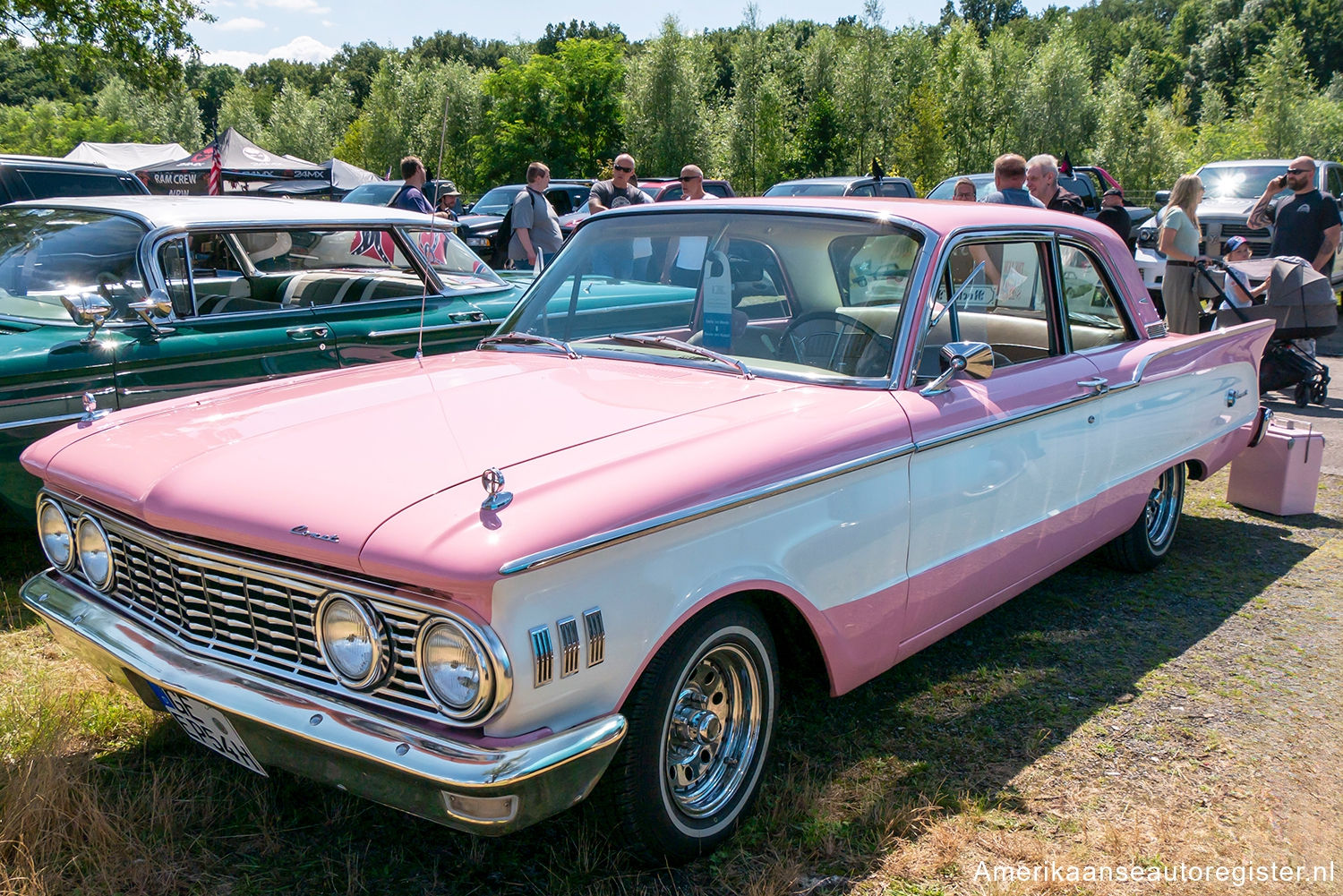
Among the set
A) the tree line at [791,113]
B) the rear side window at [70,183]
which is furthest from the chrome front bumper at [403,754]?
the tree line at [791,113]

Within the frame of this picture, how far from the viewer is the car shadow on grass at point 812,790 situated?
255 centimetres

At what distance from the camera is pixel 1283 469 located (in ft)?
18.4

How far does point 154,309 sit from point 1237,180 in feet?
48.2

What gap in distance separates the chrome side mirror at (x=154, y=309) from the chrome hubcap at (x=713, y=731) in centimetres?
336

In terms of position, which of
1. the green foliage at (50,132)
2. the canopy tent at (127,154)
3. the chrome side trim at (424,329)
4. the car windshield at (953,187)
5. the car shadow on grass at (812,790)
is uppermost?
the green foliage at (50,132)

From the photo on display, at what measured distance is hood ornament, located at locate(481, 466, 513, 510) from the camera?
213 centimetres

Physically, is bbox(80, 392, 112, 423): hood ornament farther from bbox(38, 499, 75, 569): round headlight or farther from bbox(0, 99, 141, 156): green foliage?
bbox(0, 99, 141, 156): green foliage

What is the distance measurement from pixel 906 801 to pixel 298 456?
6.09ft

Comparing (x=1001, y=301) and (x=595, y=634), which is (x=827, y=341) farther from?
→ (x=595, y=634)

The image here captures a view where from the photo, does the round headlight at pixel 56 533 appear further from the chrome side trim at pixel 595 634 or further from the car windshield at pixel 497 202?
the car windshield at pixel 497 202

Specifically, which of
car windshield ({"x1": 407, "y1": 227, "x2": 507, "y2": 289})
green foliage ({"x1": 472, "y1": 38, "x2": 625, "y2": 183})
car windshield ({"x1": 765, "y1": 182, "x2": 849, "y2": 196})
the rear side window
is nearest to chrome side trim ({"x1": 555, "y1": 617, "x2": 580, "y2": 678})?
car windshield ({"x1": 407, "y1": 227, "x2": 507, "y2": 289})

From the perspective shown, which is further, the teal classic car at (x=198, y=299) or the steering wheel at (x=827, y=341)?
the teal classic car at (x=198, y=299)

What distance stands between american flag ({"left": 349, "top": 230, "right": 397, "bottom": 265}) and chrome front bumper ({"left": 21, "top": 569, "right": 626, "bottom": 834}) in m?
3.80

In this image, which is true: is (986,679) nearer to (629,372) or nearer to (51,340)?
(629,372)
